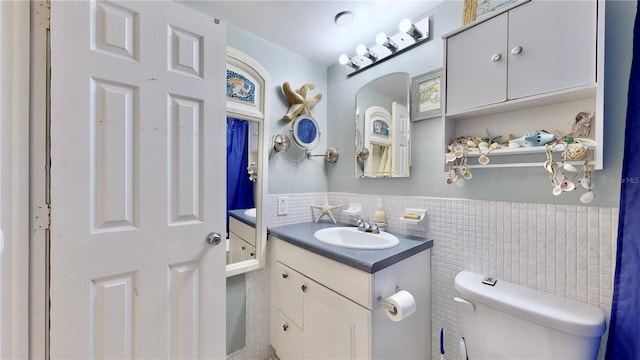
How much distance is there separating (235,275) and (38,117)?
1152 millimetres

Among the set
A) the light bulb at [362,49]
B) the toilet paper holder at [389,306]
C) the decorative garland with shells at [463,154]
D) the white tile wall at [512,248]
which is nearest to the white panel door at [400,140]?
the white tile wall at [512,248]

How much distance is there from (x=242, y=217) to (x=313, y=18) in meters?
1.29

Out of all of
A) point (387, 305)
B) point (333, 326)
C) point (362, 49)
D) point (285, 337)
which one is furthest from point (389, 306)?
point (362, 49)

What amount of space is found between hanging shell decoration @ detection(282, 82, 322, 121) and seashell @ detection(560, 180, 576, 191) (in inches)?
55.3

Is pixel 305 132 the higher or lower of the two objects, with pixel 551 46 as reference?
lower

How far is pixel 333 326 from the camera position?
1.16 meters

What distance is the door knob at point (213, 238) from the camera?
3.57 feet

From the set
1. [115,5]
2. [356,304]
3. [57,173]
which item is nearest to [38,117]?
[57,173]

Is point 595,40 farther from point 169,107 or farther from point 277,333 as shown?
point 277,333

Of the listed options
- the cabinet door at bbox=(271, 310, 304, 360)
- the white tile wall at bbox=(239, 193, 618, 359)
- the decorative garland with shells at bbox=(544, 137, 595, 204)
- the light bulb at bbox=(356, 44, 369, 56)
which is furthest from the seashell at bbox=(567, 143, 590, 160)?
the cabinet door at bbox=(271, 310, 304, 360)

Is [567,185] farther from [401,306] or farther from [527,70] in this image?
[401,306]

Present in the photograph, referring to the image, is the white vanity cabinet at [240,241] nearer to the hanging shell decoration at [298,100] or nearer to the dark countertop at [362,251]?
the dark countertop at [362,251]

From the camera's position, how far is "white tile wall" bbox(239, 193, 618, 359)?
2.90ft

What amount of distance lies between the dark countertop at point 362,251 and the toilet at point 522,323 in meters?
0.25
